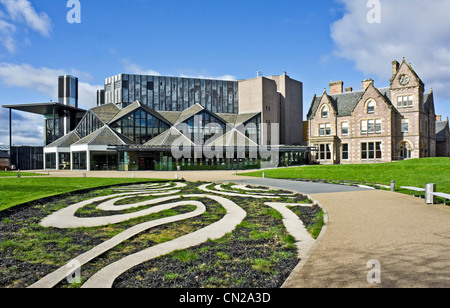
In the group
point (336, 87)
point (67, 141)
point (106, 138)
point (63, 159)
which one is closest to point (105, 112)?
point (67, 141)

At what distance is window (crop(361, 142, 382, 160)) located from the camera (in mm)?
47812

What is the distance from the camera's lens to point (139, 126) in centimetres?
5628

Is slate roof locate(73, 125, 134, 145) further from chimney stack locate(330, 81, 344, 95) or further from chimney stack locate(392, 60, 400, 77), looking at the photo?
chimney stack locate(392, 60, 400, 77)

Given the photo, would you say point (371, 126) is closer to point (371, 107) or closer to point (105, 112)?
point (371, 107)

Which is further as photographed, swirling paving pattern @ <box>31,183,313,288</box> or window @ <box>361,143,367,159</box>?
window @ <box>361,143,367,159</box>

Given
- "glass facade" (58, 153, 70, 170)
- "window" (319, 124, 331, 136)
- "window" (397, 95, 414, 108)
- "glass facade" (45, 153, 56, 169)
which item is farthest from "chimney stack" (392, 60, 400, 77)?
"glass facade" (45, 153, 56, 169)

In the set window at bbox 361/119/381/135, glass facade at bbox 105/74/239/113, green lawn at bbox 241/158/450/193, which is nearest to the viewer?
green lawn at bbox 241/158/450/193

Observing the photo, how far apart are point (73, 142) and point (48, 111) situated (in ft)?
49.1

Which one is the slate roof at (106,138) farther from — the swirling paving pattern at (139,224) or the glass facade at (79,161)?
the swirling paving pattern at (139,224)

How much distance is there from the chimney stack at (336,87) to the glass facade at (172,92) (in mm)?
23125

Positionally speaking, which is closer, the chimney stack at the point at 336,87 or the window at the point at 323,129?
the window at the point at 323,129

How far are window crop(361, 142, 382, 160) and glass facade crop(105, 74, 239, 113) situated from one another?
105 ft

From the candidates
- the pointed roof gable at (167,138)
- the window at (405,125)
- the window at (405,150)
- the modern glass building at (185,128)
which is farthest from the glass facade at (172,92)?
the window at (405,150)

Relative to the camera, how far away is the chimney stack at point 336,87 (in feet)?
186
